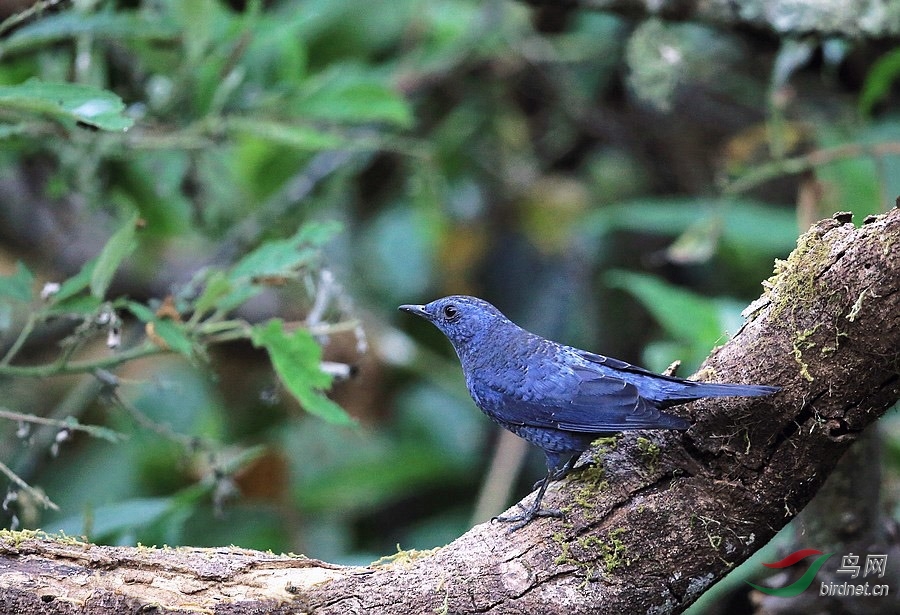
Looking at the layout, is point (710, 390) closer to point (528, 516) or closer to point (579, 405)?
point (579, 405)

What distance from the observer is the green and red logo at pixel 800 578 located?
3348 mm

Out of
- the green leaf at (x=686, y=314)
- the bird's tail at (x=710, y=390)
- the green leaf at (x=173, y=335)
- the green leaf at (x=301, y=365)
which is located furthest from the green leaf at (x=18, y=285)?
the green leaf at (x=686, y=314)

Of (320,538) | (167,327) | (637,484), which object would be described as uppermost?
(637,484)

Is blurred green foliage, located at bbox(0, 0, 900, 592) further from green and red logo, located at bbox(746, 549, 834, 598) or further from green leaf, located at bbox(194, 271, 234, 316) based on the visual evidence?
green and red logo, located at bbox(746, 549, 834, 598)

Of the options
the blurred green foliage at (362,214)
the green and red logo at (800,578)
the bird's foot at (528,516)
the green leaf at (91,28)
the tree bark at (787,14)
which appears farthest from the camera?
the tree bark at (787,14)

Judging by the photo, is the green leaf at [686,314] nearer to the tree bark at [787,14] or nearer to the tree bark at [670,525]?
the tree bark at [787,14]

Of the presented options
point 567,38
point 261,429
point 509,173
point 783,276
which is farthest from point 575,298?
point 783,276

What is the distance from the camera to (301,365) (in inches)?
123

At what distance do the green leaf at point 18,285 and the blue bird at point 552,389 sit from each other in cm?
140

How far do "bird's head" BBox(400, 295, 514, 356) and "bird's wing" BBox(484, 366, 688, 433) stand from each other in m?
0.36

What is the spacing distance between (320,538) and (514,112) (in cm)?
370

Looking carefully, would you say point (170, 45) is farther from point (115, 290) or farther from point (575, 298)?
point (575, 298)

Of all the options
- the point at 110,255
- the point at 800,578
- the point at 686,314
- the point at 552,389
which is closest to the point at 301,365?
the point at 110,255

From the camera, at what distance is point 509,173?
24.2ft
